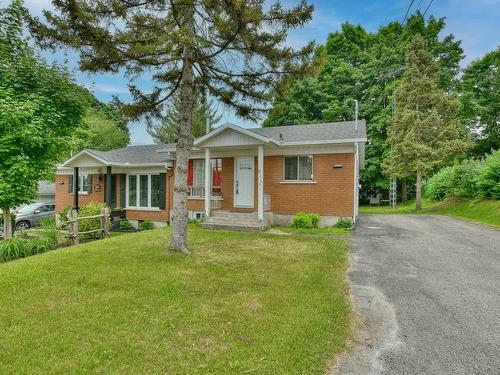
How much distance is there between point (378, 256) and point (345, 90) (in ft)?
77.6

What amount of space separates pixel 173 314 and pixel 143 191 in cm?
1331

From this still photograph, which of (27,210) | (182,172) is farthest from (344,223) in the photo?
(27,210)

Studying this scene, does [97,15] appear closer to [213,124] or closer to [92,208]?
[92,208]

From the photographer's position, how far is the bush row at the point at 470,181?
596 inches

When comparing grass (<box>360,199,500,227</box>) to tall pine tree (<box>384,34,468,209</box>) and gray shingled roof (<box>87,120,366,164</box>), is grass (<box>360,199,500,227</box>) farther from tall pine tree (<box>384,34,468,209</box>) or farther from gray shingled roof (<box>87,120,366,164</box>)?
gray shingled roof (<box>87,120,366,164</box>)

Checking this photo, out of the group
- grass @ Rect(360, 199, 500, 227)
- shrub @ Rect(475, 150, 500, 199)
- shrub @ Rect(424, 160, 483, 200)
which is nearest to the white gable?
grass @ Rect(360, 199, 500, 227)

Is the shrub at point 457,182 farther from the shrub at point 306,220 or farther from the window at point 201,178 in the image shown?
the window at point 201,178

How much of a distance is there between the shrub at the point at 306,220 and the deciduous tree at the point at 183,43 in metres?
5.30

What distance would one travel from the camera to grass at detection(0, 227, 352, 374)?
308 centimetres

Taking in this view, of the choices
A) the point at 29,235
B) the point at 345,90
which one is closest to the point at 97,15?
the point at 29,235

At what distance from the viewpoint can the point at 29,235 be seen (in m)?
12.7

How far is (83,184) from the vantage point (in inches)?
722

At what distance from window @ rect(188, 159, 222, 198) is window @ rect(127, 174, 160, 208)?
2308 mm

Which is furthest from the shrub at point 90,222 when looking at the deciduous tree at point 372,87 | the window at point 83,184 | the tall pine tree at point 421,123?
the tall pine tree at point 421,123
